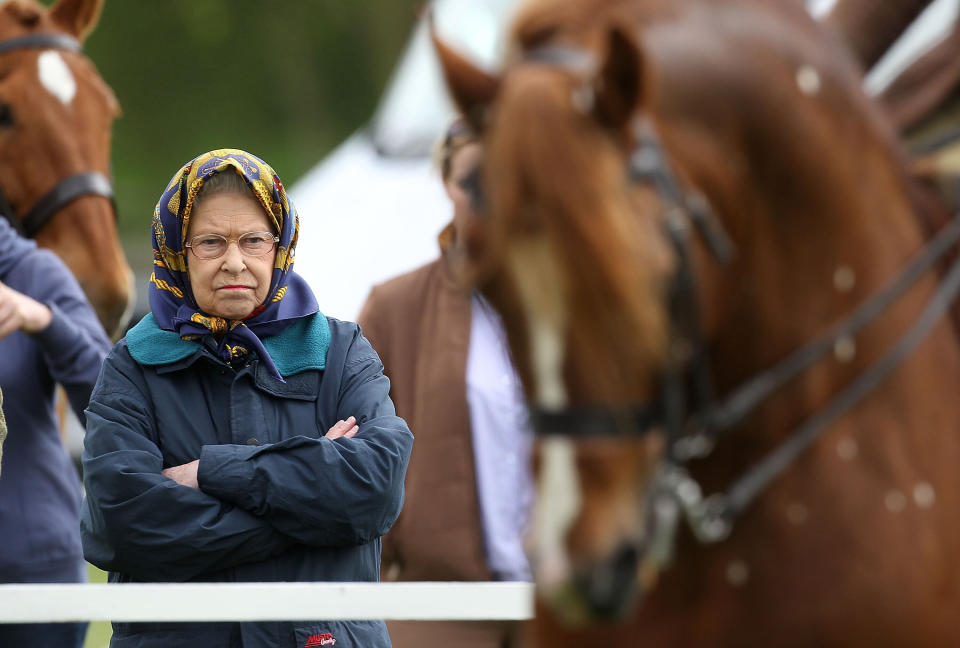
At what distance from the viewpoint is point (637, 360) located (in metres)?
1.90

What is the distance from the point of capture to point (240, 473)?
288cm

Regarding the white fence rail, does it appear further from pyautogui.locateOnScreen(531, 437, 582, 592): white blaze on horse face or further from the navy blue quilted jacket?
pyautogui.locateOnScreen(531, 437, 582, 592): white blaze on horse face

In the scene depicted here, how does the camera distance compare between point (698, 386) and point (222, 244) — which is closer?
point (698, 386)

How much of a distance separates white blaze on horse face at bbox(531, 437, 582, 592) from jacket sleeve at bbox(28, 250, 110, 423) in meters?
2.13

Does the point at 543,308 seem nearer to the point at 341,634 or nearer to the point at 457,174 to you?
the point at 341,634

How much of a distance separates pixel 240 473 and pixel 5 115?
8.28 feet

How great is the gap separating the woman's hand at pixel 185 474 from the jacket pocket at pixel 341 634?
1.34 feet

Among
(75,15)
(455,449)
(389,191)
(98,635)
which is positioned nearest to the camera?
(455,449)

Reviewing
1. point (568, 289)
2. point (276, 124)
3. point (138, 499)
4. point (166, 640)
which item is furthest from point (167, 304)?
point (276, 124)

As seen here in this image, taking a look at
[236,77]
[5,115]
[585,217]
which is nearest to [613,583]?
[585,217]

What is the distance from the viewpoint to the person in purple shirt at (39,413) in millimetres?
3609

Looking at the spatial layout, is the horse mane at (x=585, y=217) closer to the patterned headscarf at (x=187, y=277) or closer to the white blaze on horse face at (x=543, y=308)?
the white blaze on horse face at (x=543, y=308)

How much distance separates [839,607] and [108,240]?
3.58 metres

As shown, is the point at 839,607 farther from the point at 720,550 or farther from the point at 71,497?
the point at 71,497
